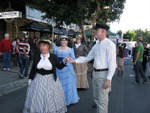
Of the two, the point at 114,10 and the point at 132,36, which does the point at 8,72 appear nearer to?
the point at 114,10

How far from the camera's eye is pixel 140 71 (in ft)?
43.2

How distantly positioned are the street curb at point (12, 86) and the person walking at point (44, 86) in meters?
4.14

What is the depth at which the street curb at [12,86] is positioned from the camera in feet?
34.4

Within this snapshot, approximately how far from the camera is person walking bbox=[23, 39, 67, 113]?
6.06 meters

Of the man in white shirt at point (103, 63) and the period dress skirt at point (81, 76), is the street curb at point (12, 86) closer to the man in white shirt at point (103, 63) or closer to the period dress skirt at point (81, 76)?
the period dress skirt at point (81, 76)

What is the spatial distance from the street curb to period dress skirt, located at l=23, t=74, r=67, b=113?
13.5 ft

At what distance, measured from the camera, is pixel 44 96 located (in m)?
6.06

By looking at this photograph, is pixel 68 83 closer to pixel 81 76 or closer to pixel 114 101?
pixel 114 101

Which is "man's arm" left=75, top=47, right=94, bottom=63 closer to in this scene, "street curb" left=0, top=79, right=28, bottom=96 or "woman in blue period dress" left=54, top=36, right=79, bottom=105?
"woman in blue period dress" left=54, top=36, right=79, bottom=105

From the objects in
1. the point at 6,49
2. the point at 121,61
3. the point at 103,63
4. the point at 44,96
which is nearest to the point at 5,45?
the point at 6,49

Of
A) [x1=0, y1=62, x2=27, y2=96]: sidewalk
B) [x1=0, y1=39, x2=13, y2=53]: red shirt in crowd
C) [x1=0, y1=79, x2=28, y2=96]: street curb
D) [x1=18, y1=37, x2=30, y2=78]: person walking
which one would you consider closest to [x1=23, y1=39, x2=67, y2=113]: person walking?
[x1=0, y1=79, x2=28, y2=96]: street curb

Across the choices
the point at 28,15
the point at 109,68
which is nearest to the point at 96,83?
the point at 109,68

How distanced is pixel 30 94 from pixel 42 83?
329mm

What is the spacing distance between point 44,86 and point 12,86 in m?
5.51
